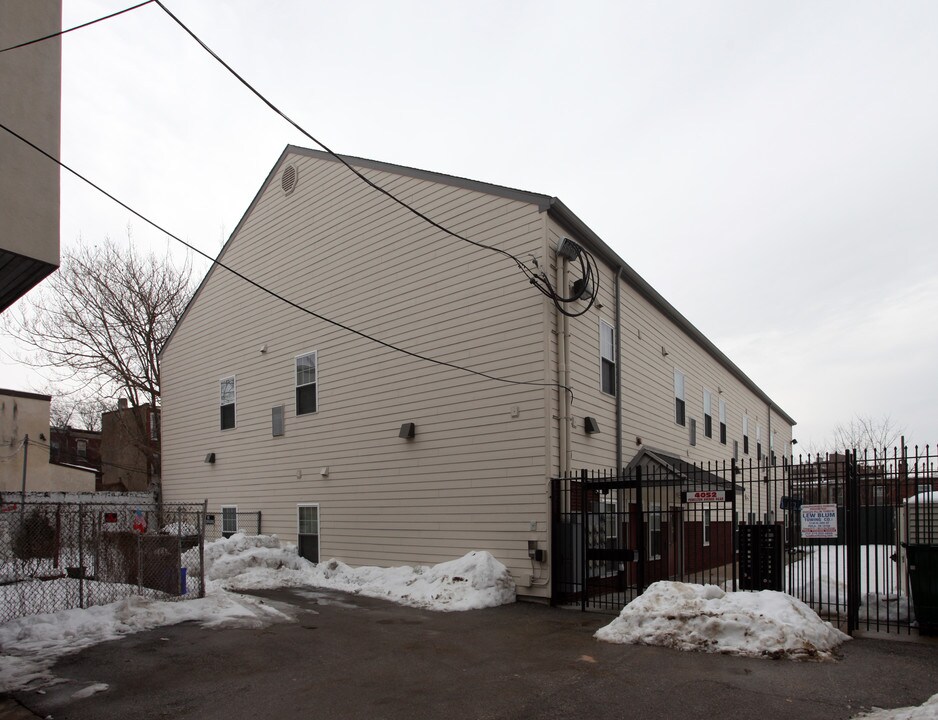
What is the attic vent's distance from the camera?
1798cm

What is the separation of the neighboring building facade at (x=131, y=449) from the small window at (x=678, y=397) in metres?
16.9

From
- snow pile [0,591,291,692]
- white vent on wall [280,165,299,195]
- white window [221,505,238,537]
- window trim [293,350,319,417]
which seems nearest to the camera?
snow pile [0,591,291,692]

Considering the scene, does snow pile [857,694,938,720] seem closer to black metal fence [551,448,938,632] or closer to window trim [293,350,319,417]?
black metal fence [551,448,938,632]

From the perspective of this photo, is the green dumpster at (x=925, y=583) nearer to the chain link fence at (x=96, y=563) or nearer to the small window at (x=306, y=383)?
the chain link fence at (x=96, y=563)

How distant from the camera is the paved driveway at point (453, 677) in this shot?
20.5 ft

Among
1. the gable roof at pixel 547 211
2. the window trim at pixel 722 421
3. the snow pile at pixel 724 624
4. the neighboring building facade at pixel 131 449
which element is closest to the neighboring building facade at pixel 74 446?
the neighboring building facade at pixel 131 449

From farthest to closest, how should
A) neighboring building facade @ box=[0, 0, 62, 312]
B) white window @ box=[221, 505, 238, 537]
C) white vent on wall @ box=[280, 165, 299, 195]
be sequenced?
1. white window @ box=[221, 505, 238, 537]
2. white vent on wall @ box=[280, 165, 299, 195]
3. neighboring building facade @ box=[0, 0, 62, 312]

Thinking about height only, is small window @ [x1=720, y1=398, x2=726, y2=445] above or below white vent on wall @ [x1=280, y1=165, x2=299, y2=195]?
below

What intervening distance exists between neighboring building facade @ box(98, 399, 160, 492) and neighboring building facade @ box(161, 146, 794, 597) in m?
6.89

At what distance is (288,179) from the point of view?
18156mm

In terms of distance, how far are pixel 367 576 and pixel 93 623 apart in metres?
5.85

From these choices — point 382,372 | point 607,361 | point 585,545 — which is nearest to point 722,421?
point 607,361

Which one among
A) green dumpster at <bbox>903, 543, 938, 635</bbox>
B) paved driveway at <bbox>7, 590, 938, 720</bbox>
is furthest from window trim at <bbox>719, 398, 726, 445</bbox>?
paved driveway at <bbox>7, 590, 938, 720</bbox>

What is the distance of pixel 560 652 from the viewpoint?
8.37m
